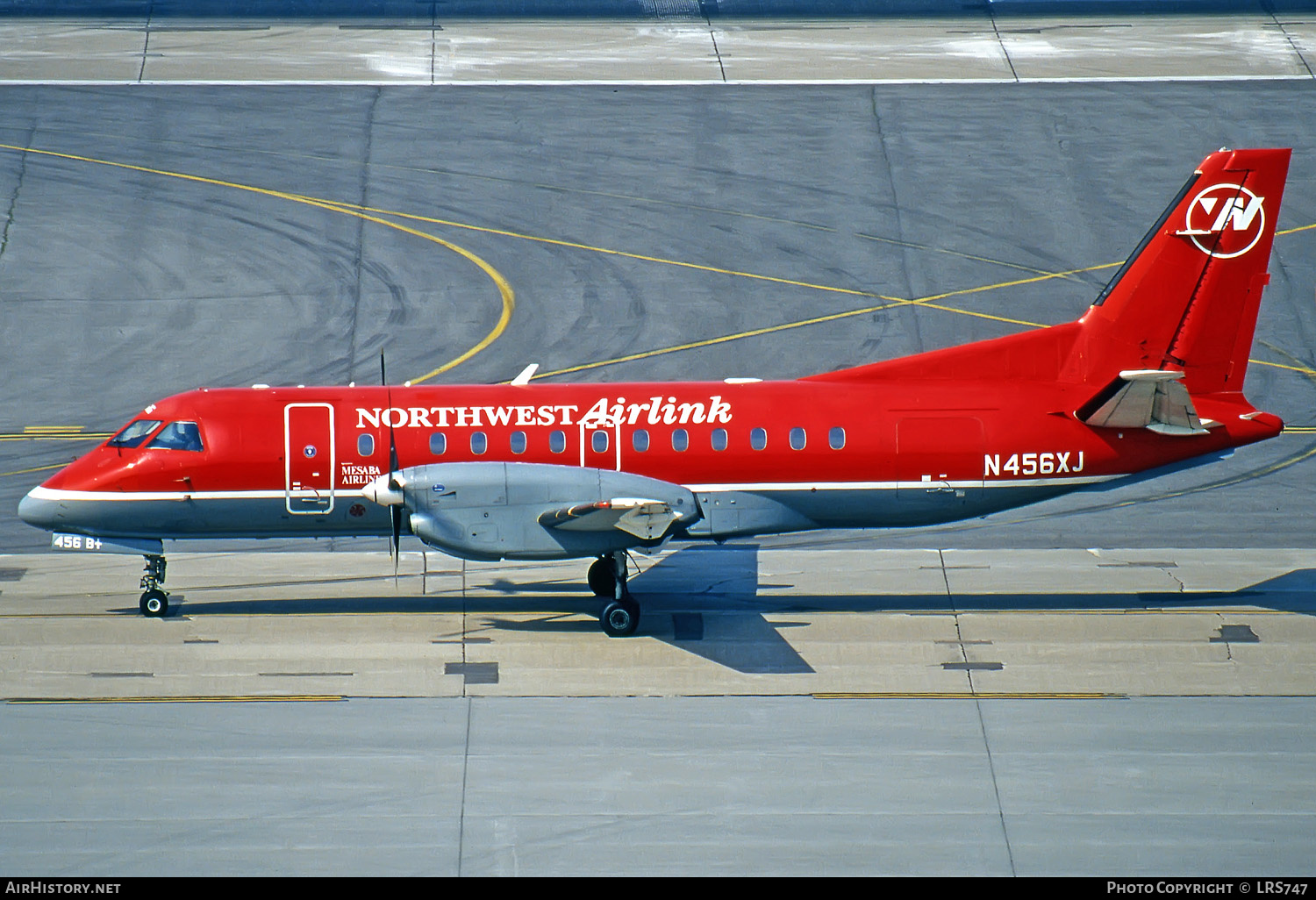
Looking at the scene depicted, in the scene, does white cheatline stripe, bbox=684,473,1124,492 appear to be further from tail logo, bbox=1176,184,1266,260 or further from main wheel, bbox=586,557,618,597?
tail logo, bbox=1176,184,1266,260

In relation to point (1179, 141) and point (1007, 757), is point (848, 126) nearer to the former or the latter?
point (1179, 141)

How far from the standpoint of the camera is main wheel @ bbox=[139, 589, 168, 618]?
87.0ft

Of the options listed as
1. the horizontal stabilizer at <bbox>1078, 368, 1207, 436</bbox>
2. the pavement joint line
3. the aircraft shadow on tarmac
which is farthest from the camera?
the aircraft shadow on tarmac

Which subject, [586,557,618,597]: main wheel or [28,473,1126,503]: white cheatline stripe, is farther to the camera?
[586,557,618,597]: main wheel

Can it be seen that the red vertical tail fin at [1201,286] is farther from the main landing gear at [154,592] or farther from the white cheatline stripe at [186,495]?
the main landing gear at [154,592]

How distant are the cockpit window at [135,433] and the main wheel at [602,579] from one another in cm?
790

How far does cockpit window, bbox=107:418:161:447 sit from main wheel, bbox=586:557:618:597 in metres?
7.90

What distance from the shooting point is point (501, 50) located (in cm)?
5331

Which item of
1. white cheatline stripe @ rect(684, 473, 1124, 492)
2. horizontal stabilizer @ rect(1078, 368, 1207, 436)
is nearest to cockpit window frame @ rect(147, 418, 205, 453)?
white cheatline stripe @ rect(684, 473, 1124, 492)

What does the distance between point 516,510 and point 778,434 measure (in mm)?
4676

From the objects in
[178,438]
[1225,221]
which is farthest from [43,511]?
[1225,221]

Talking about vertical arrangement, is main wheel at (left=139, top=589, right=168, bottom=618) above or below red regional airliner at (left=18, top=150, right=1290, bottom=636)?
below

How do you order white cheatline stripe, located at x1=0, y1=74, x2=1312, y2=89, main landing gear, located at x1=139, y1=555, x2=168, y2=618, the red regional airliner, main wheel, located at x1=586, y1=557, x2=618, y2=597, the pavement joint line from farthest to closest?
1. white cheatline stripe, located at x1=0, y1=74, x2=1312, y2=89
2. main wheel, located at x1=586, y1=557, x2=618, y2=597
3. main landing gear, located at x1=139, y1=555, x2=168, y2=618
4. the red regional airliner
5. the pavement joint line

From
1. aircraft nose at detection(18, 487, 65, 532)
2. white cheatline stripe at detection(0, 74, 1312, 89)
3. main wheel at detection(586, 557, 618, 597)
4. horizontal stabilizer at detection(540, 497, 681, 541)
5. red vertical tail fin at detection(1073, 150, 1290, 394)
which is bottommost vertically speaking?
main wheel at detection(586, 557, 618, 597)
